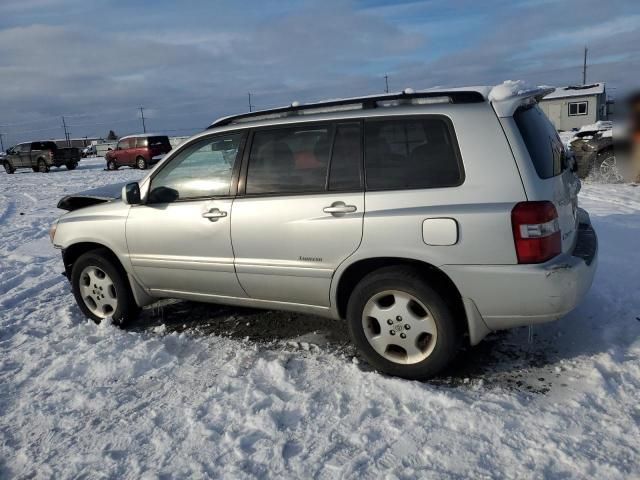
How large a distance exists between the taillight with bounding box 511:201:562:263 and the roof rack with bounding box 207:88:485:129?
0.76 metres

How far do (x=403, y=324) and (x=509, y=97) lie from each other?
157cm

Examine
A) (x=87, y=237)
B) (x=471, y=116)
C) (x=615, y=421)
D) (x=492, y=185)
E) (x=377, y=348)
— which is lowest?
(x=615, y=421)

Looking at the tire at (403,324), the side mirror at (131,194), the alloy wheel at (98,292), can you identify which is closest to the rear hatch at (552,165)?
the tire at (403,324)

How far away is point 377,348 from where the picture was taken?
135 inches

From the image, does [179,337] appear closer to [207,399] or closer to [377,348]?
[207,399]

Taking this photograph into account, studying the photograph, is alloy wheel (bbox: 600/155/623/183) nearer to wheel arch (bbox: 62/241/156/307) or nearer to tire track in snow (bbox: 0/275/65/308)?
wheel arch (bbox: 62/241/156/307)

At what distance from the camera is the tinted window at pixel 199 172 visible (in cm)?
396

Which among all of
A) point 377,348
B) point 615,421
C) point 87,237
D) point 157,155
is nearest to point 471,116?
point 377,348

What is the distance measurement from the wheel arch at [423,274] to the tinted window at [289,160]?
60 cm

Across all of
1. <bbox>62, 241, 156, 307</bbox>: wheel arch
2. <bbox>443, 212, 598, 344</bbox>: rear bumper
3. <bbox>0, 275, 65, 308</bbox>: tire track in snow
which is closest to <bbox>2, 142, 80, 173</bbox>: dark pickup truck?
<bbox>0, 275, 65, 308</bbox>: tire track in snow

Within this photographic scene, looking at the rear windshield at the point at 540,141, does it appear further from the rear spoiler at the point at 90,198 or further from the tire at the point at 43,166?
the tire at the point at 43,166

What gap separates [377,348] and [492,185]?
1.30 meters

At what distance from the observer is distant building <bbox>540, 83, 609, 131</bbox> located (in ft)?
119

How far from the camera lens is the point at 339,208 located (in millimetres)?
3371
